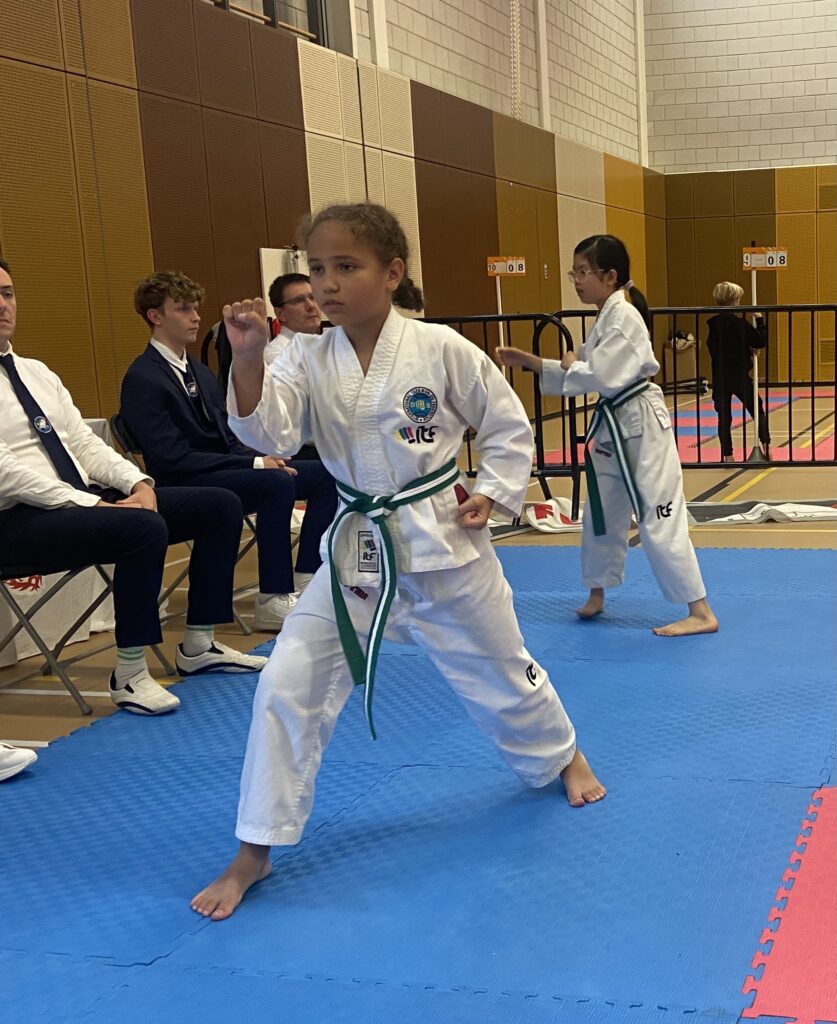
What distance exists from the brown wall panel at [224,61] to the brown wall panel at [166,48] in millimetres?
98

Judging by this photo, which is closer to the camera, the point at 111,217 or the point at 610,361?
the point at 610,361

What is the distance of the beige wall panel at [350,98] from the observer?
904cm

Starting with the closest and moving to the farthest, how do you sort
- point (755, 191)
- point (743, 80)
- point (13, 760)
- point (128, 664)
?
point (13, 760) < point (128, 664) < point (743, 80) < point (755, 191)

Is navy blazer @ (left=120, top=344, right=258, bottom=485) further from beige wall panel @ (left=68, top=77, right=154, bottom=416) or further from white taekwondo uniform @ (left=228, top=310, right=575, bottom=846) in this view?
beige wall panel @ (left=68, top=77, right=154, bottom=416)

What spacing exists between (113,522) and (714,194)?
1533cm

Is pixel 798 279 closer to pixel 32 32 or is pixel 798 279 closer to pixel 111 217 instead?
pixel 111 217

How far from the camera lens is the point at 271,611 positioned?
15.1 ft

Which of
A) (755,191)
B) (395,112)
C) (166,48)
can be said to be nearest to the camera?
(166,48)

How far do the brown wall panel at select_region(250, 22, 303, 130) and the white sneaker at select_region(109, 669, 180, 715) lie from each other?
5.47 metres

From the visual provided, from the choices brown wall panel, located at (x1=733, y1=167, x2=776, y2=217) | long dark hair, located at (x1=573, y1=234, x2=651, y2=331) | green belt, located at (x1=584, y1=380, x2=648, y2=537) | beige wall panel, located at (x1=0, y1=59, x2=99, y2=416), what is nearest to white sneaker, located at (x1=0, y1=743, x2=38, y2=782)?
green belt, located at (x1=584, y1=380, x2=648, y2=537)

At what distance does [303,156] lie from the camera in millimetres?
8461

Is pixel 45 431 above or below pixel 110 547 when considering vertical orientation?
above

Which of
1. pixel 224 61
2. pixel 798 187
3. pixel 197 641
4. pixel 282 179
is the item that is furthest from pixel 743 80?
pixel 197 641

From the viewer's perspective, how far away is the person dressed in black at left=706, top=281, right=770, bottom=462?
9031mm
